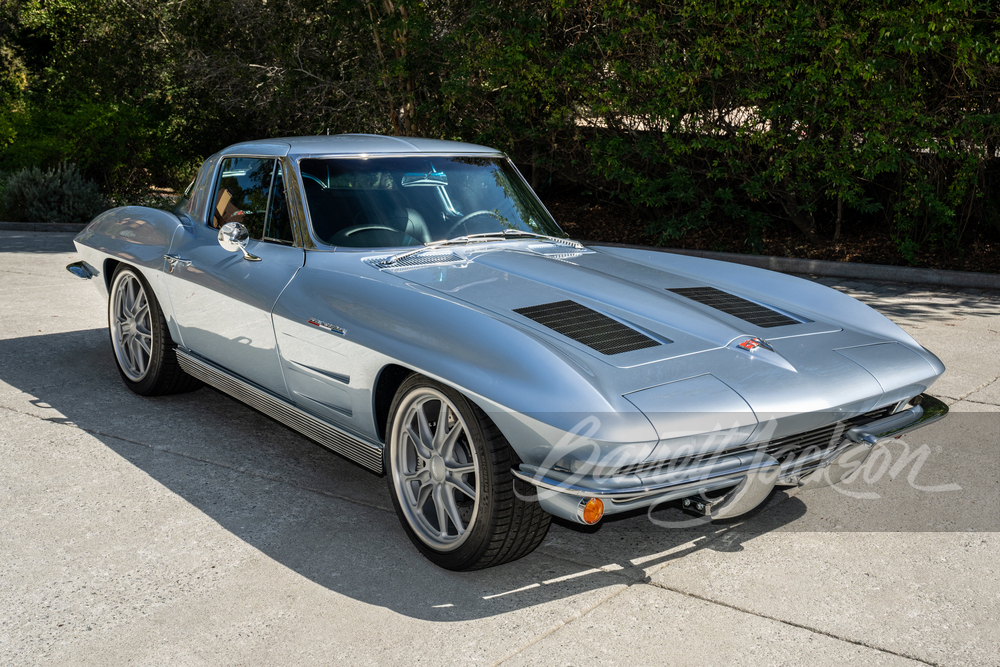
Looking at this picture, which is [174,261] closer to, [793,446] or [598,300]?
[598,300]

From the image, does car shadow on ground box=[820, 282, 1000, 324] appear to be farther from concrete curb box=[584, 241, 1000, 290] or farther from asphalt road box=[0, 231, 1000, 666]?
asphalt road box=[0, 231, 1000, 666]

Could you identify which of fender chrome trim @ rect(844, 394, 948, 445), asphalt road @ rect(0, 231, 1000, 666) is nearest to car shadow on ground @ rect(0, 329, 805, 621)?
asphalt road @ rect(0, 231, 1000, 666)

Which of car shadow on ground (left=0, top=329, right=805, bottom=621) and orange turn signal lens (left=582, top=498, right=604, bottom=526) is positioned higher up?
orange turn signal lens (left=582, top=498, right=604, bottom=526)

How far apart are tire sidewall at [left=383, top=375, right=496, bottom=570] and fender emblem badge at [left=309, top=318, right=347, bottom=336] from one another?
14.6 inches

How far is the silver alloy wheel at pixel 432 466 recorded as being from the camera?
3.18 meters

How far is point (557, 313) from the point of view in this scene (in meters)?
3.35

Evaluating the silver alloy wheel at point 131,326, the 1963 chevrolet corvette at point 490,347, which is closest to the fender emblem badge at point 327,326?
the 1963 chevrolet corvette at point 490,347

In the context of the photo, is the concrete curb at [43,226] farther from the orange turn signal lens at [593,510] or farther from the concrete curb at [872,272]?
the orange turn signal lens at [593,510]

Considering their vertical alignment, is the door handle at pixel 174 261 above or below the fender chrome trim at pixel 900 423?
above

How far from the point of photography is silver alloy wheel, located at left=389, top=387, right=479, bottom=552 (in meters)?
3.18

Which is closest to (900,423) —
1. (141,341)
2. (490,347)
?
(490,347)

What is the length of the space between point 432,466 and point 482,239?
4.33ft

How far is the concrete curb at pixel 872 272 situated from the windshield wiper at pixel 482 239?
466cm

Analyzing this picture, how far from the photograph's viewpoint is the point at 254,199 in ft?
14.7
